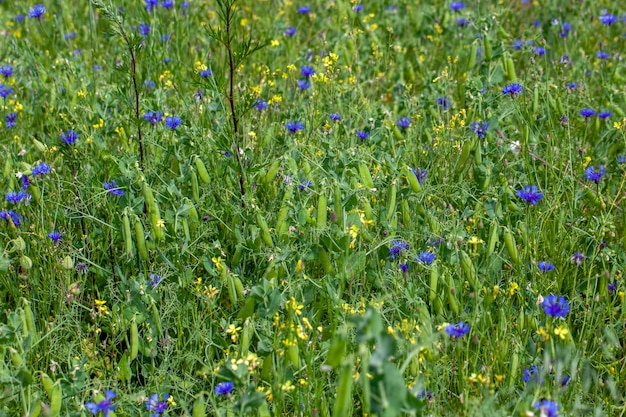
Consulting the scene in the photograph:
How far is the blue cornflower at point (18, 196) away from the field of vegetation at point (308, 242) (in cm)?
1

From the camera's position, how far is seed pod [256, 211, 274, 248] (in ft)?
8.71

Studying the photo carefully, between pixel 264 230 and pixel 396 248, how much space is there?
1.50ft

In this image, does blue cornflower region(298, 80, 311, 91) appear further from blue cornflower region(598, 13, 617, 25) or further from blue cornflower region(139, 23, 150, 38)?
blue cornflower region(598, 13, 617, 25)

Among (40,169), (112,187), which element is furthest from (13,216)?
(112,187)

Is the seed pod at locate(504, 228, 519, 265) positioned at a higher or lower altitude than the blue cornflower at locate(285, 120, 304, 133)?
lower

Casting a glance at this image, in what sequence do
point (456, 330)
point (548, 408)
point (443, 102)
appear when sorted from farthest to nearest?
point (443, 102)
point (456, 330)
point (548, 408)

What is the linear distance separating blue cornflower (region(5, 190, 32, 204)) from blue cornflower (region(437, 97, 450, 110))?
1.77 meters

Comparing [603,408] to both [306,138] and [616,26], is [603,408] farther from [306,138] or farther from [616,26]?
[616,26]

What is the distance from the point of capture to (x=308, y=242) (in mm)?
2744

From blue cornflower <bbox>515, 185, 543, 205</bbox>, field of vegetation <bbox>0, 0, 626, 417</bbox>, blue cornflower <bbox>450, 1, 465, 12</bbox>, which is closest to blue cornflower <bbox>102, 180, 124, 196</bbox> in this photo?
field of vegetation <bbox>0, 0, 626, 417</bbox>

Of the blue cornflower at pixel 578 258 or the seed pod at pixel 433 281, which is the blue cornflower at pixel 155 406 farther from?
the blue cornflower at pixel 578 258

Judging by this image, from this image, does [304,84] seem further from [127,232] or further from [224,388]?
[224,388]

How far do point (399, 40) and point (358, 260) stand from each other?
98.6 inches

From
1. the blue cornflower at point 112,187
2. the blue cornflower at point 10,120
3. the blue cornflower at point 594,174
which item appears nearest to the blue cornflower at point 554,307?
the blue cornflower at point 594,174
